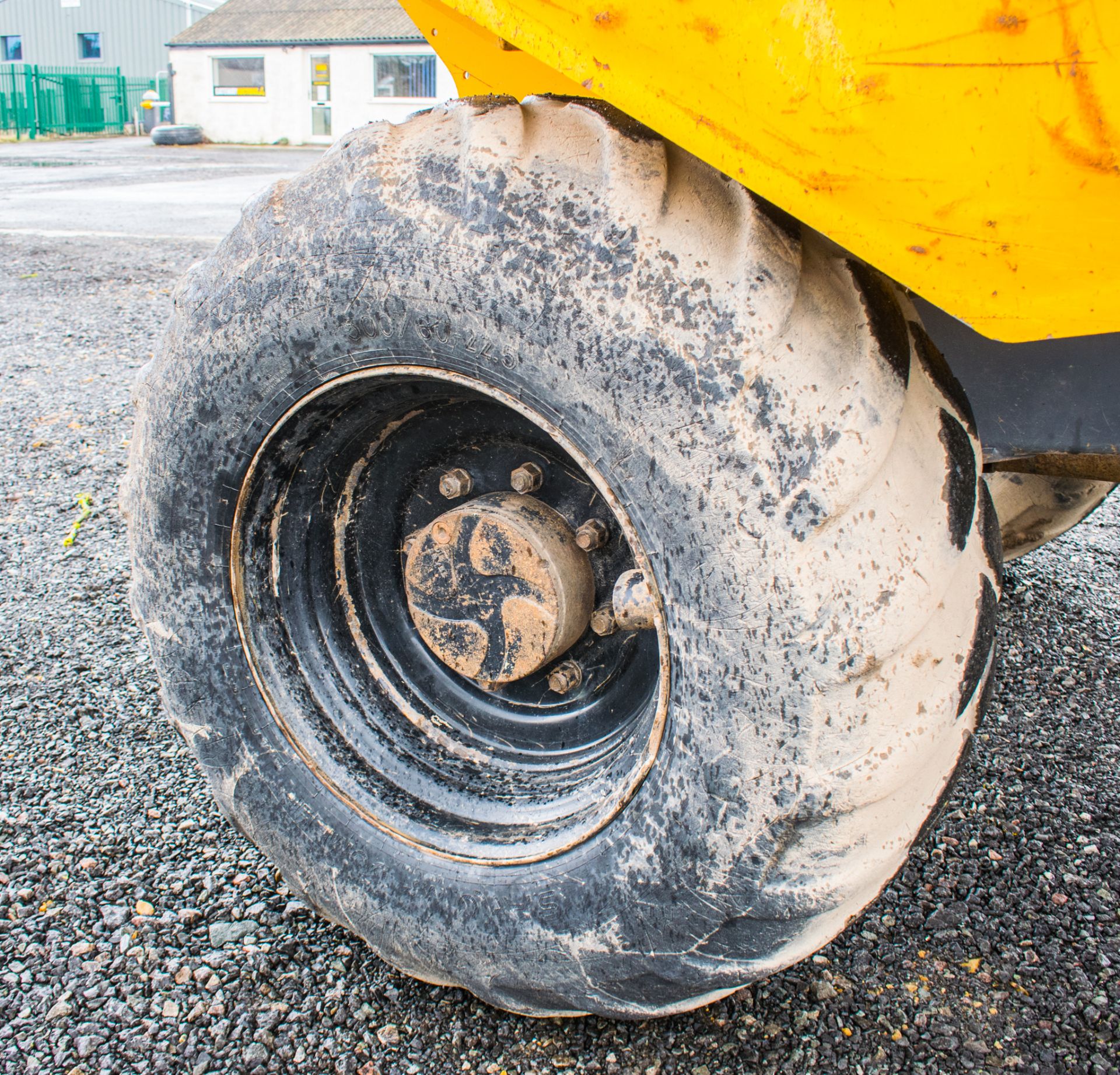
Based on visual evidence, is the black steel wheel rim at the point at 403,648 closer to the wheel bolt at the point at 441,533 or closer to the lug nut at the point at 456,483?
the lug nut at the point at 456,483

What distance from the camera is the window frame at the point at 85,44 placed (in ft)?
122

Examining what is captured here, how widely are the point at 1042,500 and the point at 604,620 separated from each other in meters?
1.16

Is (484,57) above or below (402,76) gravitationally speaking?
above

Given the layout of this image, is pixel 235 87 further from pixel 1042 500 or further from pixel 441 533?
pixel 441 533

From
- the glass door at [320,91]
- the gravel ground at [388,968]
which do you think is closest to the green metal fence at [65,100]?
the glass door at [320,91]

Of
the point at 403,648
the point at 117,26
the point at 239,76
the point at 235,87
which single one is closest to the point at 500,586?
the point at 403,648

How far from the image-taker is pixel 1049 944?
5.14 ft

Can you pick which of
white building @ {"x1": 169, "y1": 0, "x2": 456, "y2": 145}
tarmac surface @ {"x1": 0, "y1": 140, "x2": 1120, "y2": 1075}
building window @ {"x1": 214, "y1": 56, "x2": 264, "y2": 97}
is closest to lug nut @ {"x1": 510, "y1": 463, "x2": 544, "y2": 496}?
tarmac surface @ {"x1": 0, "y1": 140, "x2": 1120, "y2": 1075}

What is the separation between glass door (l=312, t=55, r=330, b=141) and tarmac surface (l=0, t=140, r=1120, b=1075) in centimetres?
2997

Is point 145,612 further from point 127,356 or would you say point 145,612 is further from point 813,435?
point 127,356

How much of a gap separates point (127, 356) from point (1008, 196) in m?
4.77

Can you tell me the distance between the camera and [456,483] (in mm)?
1482

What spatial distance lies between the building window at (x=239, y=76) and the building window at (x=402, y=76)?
392 cm

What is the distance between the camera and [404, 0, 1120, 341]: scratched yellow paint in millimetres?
730
